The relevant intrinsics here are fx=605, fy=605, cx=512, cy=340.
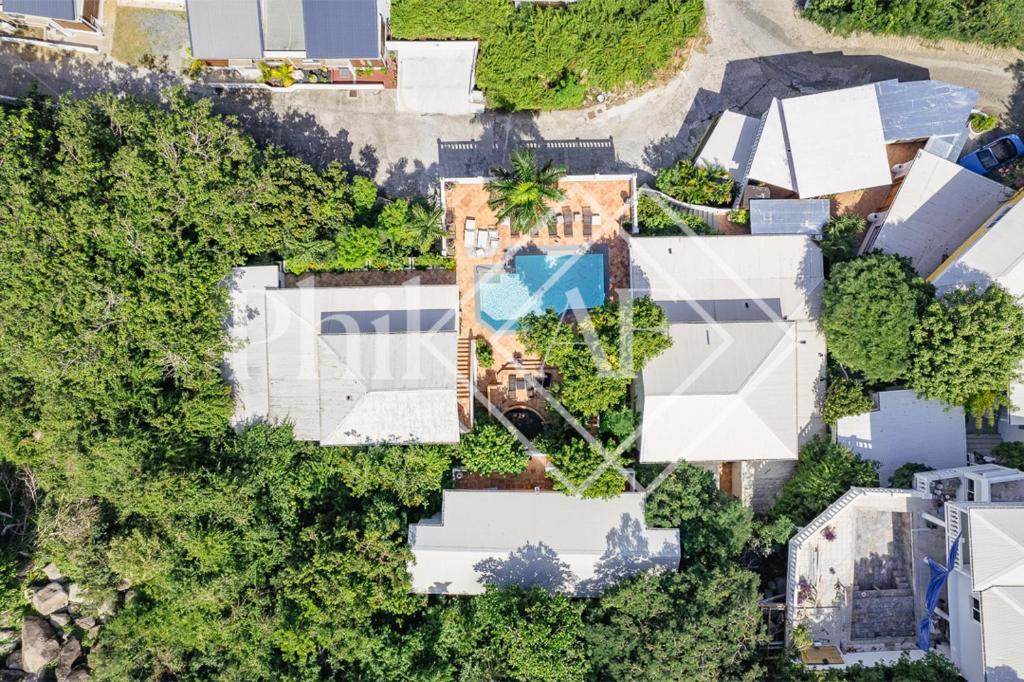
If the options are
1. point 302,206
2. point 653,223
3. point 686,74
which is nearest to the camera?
point 302,206

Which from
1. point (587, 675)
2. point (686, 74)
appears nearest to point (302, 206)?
point (686, 74)

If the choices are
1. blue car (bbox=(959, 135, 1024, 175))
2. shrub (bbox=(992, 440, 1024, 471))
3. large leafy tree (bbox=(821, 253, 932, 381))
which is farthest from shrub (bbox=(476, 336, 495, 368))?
blue car (bbox=(959, 135, 1024, 175))

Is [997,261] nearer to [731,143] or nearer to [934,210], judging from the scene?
[934,210]

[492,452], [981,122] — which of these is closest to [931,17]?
[981,122]

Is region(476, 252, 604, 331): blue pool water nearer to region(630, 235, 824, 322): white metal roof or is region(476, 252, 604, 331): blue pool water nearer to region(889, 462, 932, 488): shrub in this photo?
region(630, 235, 824, 322): white metal roof

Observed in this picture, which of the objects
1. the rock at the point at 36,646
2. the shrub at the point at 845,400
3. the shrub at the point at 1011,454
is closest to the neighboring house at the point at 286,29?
the shrub at the point at 845,400

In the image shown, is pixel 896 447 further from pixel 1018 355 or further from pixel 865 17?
pixel 865 17
